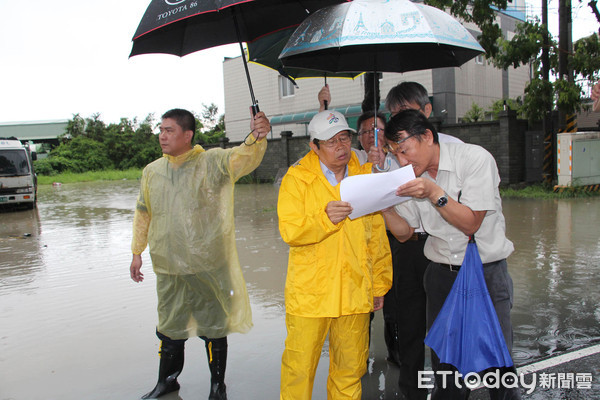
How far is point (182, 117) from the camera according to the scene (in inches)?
131

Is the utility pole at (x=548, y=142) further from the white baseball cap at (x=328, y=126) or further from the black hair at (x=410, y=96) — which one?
the white baseball cap at (x=328, y=126)

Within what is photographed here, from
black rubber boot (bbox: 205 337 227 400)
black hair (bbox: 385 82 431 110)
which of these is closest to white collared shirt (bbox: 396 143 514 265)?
black hair (bbox: 385 82 431 110)

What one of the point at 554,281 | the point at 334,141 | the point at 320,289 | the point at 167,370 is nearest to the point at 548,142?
the point at 554,281

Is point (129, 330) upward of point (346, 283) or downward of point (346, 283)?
downward

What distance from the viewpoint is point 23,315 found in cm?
511

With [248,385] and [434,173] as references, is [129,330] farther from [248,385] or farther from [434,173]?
[434,173]

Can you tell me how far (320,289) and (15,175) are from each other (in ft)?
50.3

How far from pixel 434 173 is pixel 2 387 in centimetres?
329

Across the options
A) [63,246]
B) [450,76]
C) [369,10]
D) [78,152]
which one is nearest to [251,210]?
[63,246]

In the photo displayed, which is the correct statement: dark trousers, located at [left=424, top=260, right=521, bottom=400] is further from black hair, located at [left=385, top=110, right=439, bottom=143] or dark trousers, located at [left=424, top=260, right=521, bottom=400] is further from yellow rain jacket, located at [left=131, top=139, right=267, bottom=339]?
yellow rain jacket, located at [left=131, top=139, right=267, bottom=339]

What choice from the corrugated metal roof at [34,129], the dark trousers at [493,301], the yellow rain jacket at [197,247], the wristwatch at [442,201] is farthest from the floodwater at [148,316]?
the corrugated metal roof at [34,129]

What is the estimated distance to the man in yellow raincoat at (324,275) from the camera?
8.62 ft

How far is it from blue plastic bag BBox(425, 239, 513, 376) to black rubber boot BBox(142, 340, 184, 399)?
1.82 m

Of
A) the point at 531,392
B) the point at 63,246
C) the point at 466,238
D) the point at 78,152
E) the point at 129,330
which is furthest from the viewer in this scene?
the point at 78,152
